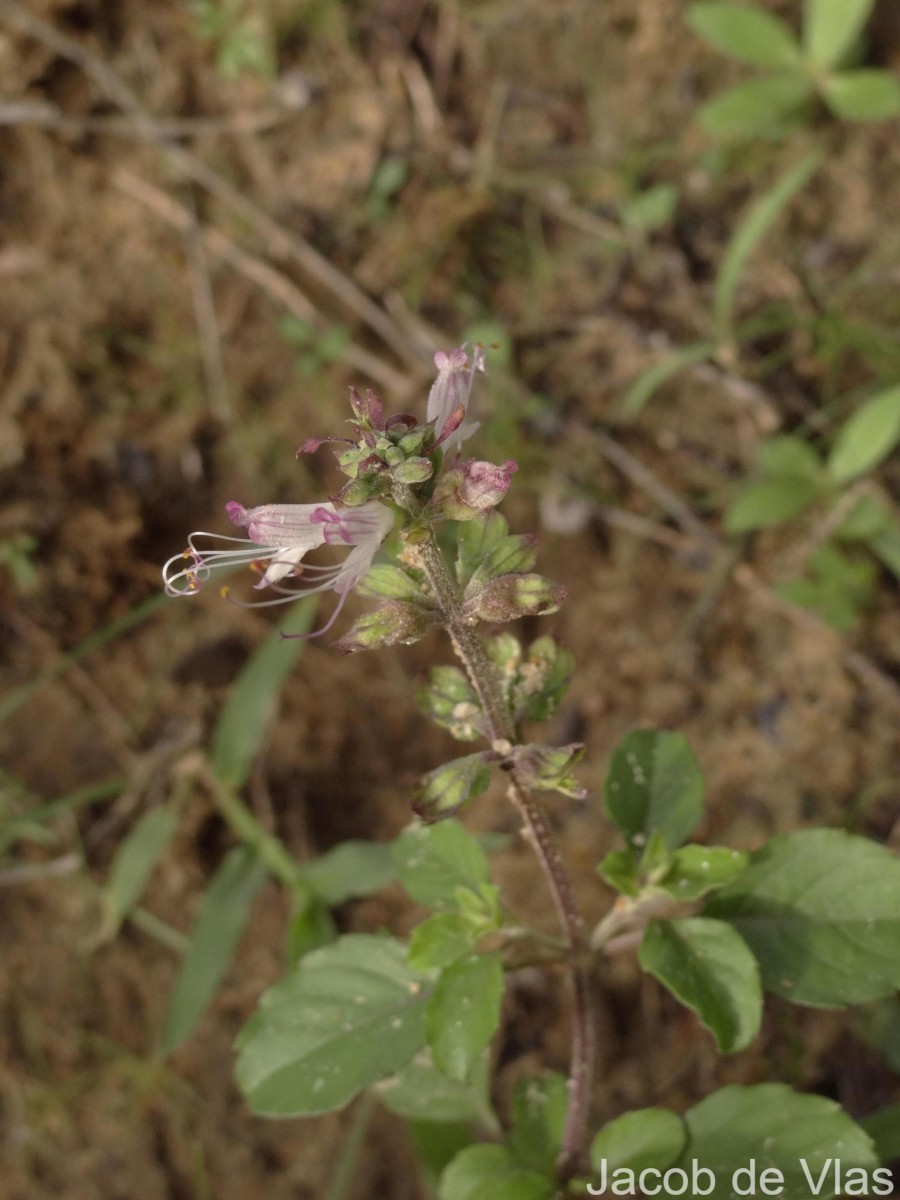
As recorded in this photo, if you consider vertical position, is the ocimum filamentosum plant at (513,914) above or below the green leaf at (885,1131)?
above

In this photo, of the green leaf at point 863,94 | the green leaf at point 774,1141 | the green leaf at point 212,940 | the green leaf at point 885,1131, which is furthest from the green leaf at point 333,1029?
the green leaf at point 863,94

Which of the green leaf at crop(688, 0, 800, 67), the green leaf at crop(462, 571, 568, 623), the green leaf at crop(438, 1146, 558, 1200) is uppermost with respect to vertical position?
the green leaf at crop(688, 0, 800, 67)

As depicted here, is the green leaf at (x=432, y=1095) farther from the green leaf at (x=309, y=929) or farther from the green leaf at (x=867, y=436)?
the green leaf at (x=867, y=436)

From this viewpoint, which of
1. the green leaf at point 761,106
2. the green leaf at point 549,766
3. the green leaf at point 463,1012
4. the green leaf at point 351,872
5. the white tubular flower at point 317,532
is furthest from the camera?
the green leaf at point 761,106

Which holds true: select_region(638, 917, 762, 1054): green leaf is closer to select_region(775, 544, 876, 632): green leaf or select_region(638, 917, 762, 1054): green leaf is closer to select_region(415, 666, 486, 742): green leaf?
select_region(415, 666, 486, 742): green leaf

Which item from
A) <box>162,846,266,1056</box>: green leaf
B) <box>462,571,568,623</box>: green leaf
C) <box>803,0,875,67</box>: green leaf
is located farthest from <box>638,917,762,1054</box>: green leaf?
<box>803,0,875,67</box>: green leaf

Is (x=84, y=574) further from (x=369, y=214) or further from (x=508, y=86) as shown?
(x=508, y=86)

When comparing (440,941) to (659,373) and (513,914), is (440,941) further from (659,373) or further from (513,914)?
(659,373)
